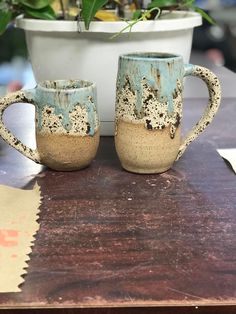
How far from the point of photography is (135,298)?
0.40 metres

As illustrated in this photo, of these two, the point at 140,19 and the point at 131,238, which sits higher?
the point at 140,19

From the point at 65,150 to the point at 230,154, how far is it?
0.73ft

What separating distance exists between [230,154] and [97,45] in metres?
0.23

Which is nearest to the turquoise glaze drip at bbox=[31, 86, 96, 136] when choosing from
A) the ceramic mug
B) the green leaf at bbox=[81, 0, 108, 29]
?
the ceramic mug

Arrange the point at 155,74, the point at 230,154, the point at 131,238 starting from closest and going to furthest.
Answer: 1. the point at 131,238
2. the point at 155,74
3. the point at 230,154

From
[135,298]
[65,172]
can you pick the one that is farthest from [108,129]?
[135,298]

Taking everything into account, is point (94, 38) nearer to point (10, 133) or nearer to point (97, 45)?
point (97, 45)

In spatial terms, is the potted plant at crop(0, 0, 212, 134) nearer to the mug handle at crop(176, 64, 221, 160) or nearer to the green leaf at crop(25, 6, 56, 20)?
the green leaf at crop(25, 6, 56, 20)

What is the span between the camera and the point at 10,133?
66 cm

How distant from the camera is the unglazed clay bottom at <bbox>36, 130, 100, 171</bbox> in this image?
64cm

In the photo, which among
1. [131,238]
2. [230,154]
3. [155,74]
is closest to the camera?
[131,238]

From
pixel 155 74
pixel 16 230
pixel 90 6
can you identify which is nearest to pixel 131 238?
pixel 16 230

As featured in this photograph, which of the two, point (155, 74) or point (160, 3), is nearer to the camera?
point (155, 74)

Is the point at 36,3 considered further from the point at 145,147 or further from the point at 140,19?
the point at 145,147
